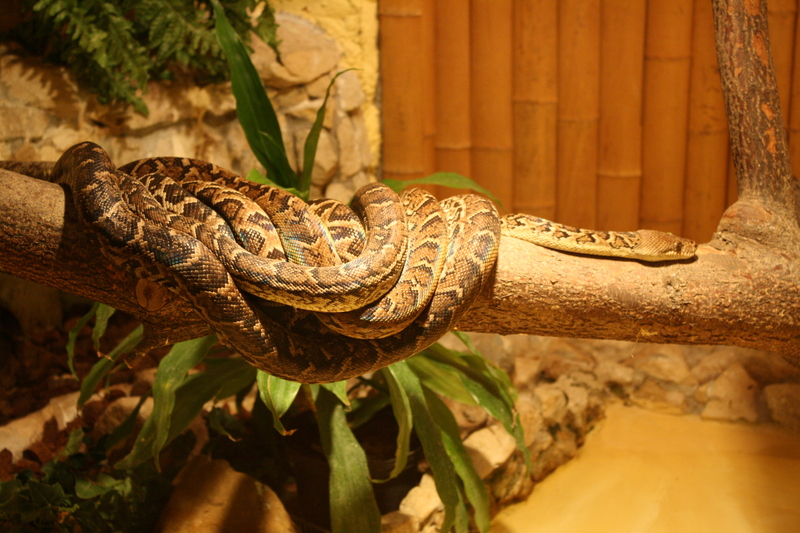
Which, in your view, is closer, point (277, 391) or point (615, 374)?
point (277, 391)

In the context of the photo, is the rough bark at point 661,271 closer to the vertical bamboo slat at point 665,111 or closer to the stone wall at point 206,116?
the vertical bamboo slat at point 665,111

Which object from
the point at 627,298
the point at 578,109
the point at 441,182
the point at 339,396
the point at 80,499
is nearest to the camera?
the point at 627,298

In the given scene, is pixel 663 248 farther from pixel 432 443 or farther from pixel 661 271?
pixel 432 443

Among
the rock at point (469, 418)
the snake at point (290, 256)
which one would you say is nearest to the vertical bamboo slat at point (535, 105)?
the rock at point (469, 418)

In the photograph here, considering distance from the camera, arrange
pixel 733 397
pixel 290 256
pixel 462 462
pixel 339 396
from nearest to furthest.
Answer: pixel 290 256
pixel 339 396
pixel 462 462
pixel 733 397

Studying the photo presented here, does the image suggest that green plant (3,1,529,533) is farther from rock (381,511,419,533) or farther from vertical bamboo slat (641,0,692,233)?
vertical bamboo slat (641,0,692,233)

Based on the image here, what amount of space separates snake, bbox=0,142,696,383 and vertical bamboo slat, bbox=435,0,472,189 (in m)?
2.15

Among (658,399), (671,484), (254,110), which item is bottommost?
(671,484)

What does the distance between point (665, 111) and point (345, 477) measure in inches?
116

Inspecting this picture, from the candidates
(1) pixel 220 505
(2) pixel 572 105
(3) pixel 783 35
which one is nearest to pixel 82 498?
(1) pixel 220 505

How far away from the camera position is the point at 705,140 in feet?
12.6

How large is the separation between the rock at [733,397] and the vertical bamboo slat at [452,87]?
206 cm

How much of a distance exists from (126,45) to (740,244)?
3.01m

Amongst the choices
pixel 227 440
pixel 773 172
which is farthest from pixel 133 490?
pixel 773 172
